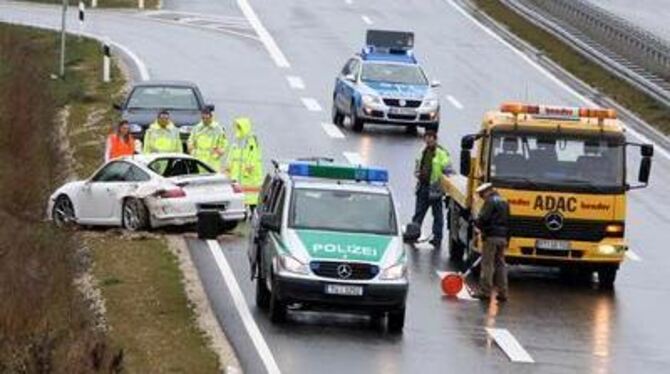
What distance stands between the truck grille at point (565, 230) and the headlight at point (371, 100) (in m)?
16.6

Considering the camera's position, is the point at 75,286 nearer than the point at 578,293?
Yes

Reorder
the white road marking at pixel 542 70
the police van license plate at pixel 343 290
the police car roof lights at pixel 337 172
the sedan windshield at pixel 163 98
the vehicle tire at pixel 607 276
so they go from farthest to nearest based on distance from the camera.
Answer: the white road marking at pixel 542 70, the sedan windshield at pixel 163 98, the vehicle tire at pixel 607 276, the police car roof lights at pixel 337 172, the police van license plate at pixel 343 290

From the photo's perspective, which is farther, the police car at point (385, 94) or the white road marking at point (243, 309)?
the police car at point (385, 94)

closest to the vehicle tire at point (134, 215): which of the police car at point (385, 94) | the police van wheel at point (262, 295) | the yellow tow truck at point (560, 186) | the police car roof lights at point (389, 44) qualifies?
the yellow tow truck at point (560, 186)

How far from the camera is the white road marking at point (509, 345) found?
21.7 meters

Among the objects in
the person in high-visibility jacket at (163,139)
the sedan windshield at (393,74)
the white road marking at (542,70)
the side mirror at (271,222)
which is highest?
the side mirror at (271,222)

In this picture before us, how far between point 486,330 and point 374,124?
21692mm

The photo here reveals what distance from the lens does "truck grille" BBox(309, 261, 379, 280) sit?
2241 centimetres

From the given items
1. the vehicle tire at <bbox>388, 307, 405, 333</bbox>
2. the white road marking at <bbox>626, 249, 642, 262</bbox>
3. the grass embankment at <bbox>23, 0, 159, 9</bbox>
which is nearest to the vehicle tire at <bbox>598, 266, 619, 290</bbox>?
the white road marking at <bbox>626, 249, 642, 262</bbox>

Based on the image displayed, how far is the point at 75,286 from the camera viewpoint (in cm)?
2478

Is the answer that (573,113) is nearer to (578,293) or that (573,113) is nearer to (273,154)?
(578,293)

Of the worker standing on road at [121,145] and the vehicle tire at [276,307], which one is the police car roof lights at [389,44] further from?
the vehicle tire at [276,307]

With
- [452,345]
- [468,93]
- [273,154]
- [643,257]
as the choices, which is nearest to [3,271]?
[452,345]

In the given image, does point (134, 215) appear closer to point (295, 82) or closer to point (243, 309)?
point (243, 309)
